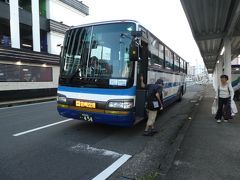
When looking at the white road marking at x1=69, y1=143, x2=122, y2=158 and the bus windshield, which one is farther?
the bus windshield

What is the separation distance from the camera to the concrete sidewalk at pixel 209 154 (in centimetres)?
370

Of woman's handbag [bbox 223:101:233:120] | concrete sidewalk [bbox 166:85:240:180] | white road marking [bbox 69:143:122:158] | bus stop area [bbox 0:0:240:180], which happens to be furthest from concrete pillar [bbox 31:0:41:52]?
woman's handbag [bbox 223:101:233:120]

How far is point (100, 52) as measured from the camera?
5684 mm

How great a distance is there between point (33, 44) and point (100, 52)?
16.0 m

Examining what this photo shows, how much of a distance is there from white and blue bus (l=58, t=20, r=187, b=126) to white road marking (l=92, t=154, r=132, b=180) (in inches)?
44.0

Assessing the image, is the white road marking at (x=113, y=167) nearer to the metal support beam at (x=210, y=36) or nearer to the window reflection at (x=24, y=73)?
the metal support beam at (x=210, y=36)

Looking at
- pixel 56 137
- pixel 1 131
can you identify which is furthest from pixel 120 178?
pixel 1 131

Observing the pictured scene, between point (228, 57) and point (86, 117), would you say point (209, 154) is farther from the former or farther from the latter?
point (228, 57)

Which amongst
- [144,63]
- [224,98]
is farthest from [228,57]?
[144,63]

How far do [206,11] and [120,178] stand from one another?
336 inches

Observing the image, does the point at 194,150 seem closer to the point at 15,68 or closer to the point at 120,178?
the point at 120,178

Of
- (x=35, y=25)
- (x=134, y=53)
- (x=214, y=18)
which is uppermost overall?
(x=35, y=25)

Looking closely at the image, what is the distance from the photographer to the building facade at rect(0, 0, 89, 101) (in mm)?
15836

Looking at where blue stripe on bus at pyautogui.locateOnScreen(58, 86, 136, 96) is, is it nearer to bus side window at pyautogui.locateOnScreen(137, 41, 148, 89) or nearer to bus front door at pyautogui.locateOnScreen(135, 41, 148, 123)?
bus front door at pyautogui.locateOnScreen(135, 41, 148, 123)
